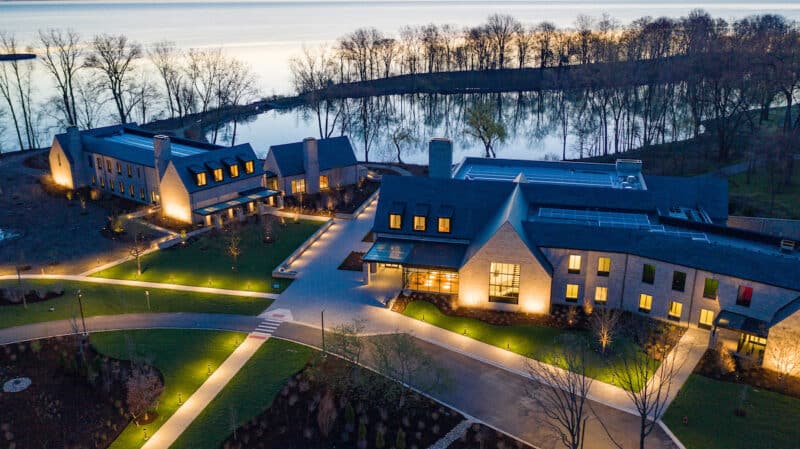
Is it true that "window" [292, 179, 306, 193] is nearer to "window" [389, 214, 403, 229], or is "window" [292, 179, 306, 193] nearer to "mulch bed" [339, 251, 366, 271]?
"mulch bed" [339, 251, 366, 271]

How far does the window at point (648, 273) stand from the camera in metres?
43.6

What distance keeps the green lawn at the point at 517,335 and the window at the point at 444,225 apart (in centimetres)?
733

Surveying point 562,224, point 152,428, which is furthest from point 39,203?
point 562,224

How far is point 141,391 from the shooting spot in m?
35.4

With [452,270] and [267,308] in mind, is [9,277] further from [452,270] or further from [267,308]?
[452,270]

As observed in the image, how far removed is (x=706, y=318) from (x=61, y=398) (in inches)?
1643

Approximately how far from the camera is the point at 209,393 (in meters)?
36.7

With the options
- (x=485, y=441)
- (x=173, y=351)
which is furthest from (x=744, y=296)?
(x=173, y=351)

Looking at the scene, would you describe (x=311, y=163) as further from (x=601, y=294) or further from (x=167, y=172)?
(x=601, y=294)

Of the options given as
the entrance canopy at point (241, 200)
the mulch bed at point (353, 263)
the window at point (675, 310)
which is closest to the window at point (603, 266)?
the window at point (675, 310)

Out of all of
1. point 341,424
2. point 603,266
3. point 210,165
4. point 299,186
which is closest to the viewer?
point 341,424

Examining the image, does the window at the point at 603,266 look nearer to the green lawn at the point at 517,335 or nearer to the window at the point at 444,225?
the green lawn at the point at 517,335

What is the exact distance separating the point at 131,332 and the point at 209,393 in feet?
34.8

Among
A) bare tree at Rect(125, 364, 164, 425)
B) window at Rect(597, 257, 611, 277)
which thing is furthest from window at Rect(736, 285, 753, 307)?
bare tree at Rect(125, 364, 164, 425)
